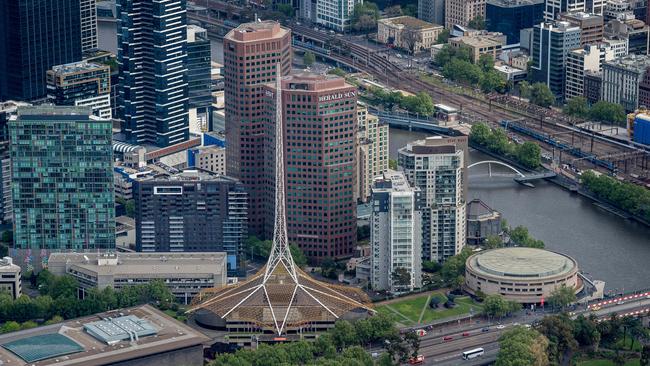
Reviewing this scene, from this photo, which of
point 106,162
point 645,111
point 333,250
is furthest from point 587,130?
point 106,162

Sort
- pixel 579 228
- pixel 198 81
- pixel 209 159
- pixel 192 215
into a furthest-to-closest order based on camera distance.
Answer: pixel 198 81 < pixel 209 159 < pixel 579 228 < pixel 192 215

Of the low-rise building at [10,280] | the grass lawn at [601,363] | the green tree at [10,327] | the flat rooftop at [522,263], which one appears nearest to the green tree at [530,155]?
the flat rooftop at [522,263]

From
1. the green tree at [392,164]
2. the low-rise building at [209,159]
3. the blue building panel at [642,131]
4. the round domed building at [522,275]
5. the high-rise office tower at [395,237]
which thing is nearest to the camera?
the round domed building at [522,275]

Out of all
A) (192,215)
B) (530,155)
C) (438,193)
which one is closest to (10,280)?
(192,215)

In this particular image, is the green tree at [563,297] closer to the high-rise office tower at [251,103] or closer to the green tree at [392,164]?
the high-rise office tower at [251,103]

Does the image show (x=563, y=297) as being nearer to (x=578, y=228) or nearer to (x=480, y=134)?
(x=578, y=228)

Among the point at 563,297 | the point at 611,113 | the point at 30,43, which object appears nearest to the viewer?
the point at 563,297
